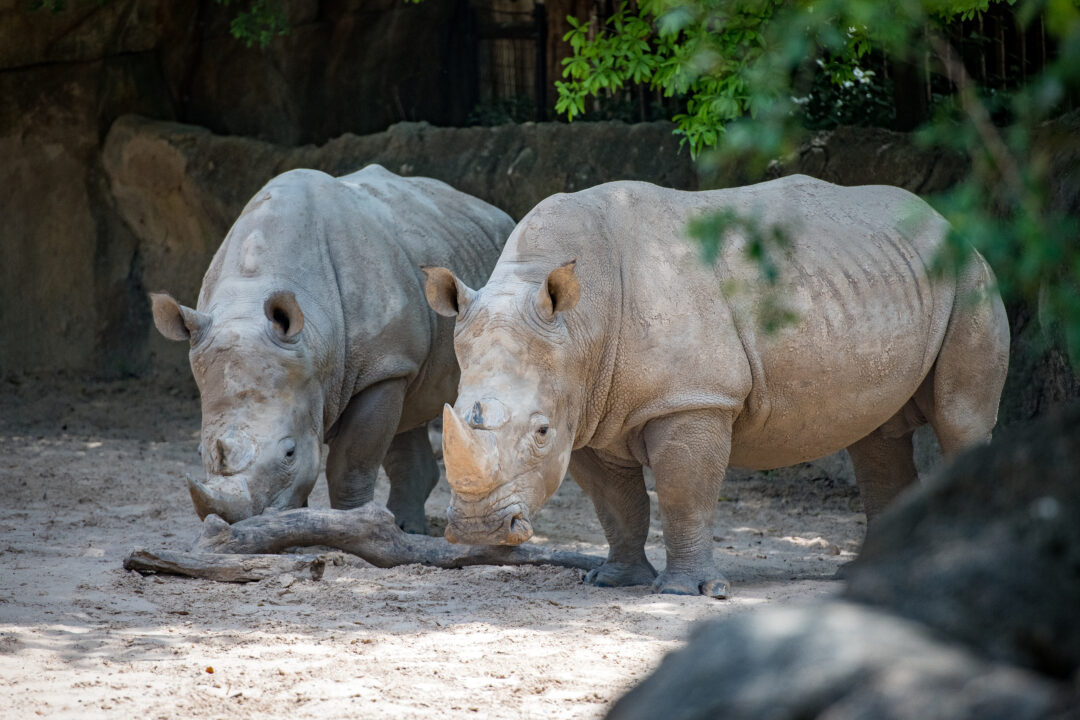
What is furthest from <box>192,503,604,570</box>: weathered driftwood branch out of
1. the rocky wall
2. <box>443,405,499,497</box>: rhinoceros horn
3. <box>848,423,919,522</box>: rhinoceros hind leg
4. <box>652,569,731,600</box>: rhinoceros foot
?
the rocky wall

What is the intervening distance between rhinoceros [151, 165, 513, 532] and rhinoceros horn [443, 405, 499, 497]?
57.2 inches

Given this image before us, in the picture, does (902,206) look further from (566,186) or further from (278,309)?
(566,186)

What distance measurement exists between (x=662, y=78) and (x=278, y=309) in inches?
114

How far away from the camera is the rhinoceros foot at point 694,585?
6168 millimetres

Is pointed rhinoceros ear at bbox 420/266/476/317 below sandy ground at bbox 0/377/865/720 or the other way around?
the other way around

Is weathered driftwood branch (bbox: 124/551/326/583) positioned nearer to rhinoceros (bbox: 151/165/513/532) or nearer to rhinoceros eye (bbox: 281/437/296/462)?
rhinoceros (bbox: 151/165/513/532)

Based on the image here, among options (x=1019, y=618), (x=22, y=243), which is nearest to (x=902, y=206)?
(x=1019, y=618)

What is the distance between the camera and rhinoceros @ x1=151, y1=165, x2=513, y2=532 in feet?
22.5

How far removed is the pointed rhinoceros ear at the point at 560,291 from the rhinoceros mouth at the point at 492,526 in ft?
3.01

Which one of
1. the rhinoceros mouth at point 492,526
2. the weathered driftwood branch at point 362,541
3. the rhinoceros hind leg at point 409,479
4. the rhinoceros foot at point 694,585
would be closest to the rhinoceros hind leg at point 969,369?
the rhinoceros foot at point 694,585

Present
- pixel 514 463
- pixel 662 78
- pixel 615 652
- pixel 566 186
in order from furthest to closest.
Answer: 1. pixel 566 186
2. pixel 662 78
3. pixel 514 463
4. pixel 615 652

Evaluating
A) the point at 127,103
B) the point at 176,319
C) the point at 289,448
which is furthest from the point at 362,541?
the point at 127,103

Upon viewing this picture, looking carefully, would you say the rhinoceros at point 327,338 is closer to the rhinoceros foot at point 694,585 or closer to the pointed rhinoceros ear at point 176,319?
the pointed rhinoceros ear at point 176,319

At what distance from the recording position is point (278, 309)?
7180mm
